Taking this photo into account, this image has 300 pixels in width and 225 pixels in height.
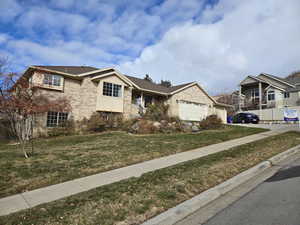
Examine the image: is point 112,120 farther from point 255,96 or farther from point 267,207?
point 255,96

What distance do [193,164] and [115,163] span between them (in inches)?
111

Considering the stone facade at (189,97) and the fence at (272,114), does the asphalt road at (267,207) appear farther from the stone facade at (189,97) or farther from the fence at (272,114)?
the fence at (272,114)

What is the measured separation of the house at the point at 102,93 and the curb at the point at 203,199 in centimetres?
1377

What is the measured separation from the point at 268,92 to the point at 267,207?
119 ft

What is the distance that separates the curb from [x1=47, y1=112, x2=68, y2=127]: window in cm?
1462

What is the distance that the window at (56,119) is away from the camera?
54.2ft

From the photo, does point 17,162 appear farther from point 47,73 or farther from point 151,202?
point 47,73

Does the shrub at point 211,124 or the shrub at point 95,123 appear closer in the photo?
the shrub at point 95,123

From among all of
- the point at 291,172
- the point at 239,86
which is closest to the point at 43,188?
the point at 291,172

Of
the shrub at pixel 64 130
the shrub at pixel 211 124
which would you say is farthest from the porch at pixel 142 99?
the shrub at pixel 64 130

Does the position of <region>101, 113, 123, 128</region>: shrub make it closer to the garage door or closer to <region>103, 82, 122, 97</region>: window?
<region>103, 82, 122, 97</region>: window

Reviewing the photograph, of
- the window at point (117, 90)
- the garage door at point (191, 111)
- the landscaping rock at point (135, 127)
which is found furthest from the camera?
the garage door at point (191, 111)

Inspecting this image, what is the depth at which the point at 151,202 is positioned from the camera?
421 cm

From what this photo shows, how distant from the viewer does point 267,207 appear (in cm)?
394
